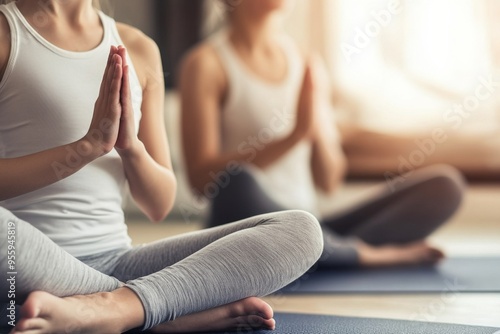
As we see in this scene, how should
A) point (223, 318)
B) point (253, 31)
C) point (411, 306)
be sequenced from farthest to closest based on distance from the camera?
point (253, 31)
point (411, 306)
point (223, 318)

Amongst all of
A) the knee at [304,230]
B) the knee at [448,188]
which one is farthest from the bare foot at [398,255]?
the knee at [304,230]

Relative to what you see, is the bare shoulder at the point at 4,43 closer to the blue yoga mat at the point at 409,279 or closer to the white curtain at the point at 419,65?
the blue yoga mat at the point at 409,279

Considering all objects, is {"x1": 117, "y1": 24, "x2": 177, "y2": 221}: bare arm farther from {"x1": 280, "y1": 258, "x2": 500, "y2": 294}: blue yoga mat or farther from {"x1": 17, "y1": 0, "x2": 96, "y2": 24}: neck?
{"x1": 280, "y1": 258, "x2": 500, "y2": 294}: blue yoga mat

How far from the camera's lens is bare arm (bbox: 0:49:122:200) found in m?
0.75

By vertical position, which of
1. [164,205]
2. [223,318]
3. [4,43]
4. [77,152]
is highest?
[4,43]

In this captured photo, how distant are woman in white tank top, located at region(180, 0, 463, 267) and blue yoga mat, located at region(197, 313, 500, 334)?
1.64ft

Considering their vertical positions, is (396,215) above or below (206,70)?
below

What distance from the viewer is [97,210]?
86 cm

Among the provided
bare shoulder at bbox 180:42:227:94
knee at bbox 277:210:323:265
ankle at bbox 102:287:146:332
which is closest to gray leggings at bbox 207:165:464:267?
bare shoulder at bbox 180:42:227:94

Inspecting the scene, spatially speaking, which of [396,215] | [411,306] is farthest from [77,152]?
[396,215]

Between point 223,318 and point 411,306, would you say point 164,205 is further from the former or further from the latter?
point 411,306

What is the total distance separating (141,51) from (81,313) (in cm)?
33

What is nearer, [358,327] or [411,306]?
[358,327]

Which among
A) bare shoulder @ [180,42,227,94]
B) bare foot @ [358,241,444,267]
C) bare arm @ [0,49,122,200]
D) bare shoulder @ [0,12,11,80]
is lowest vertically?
bare foot @ [358,241,444,267]
